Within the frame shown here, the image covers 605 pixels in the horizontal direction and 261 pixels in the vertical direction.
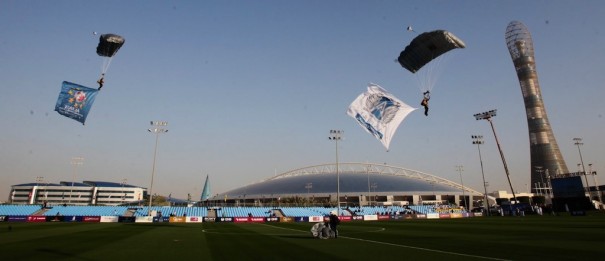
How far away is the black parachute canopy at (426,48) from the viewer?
93.9 ft

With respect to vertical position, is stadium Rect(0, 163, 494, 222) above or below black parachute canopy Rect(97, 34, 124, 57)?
below

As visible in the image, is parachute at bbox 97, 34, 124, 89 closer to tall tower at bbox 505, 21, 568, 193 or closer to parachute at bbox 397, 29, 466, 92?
parachute at bbox 397, 29, 466, 92

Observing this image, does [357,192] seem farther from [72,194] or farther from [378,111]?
[72,194]

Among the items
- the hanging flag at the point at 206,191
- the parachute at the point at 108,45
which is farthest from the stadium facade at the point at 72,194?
the parachute at the point at 108,45

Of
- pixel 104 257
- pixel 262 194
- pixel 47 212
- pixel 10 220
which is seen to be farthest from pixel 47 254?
pixel 262 194

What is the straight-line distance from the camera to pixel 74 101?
93.0 feet

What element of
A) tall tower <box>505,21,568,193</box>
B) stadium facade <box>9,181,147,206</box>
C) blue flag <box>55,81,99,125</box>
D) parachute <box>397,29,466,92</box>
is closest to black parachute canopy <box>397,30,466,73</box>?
parachute <box>397,29,466,92</box>

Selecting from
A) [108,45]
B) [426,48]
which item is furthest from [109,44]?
[426,48]

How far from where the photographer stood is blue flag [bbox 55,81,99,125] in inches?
1097

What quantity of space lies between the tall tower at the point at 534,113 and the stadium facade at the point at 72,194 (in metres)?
198

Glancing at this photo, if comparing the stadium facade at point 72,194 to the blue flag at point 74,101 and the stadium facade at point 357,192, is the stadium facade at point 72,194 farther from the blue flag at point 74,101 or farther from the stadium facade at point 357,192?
the blue flag at point 74,101

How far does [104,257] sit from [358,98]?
24392mm

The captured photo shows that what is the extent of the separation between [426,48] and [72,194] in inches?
7804

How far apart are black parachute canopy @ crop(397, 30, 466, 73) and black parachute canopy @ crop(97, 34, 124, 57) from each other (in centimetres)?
2651
